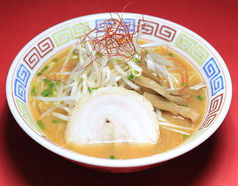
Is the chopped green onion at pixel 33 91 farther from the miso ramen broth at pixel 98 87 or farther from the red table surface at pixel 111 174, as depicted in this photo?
the red table surface at pixel 111 174

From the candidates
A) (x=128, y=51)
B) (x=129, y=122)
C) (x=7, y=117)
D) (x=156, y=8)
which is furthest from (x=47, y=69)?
(x=156, y=8)

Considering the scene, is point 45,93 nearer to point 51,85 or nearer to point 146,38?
point 51,85

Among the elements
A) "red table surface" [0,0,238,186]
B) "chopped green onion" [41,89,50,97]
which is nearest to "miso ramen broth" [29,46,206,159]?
"chopped green onion" [41,89,50,97]

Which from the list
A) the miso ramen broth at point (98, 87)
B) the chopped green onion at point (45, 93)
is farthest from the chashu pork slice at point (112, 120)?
the chopped green onion at point (45, 93)

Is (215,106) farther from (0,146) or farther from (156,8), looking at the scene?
(156,8)

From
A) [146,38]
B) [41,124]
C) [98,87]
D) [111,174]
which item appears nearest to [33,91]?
[41,124]

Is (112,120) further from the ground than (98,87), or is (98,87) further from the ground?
(98,87)

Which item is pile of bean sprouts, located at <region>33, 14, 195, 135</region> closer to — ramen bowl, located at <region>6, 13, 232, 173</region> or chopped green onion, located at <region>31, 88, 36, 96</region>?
chopped green onion, located at <region>31, 88, 36, 96</region>
